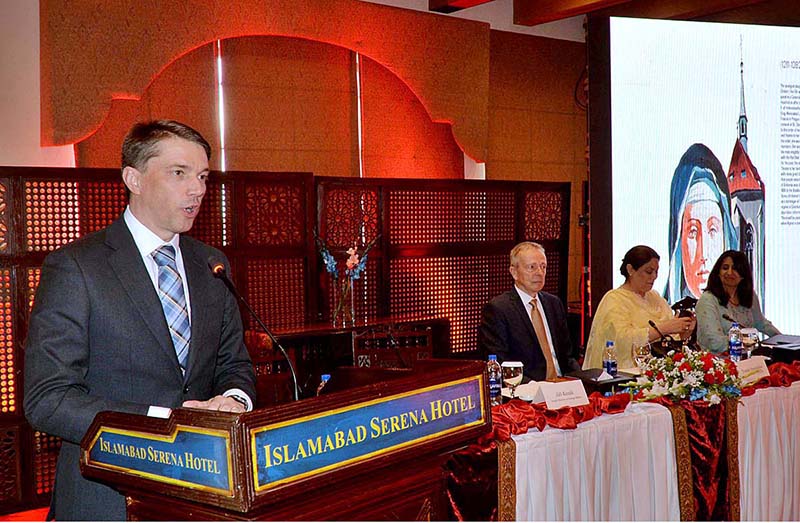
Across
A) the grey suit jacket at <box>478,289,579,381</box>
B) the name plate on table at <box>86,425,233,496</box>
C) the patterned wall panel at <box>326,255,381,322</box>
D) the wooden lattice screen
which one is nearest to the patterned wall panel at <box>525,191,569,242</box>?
the wooden lattice screen

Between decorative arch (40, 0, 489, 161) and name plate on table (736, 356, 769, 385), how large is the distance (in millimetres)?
3978

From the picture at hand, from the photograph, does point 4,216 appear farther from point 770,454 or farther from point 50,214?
point 770,454

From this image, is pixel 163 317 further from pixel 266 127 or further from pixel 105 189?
pixel 266 127

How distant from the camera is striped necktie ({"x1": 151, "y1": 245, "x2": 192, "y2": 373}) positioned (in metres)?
1.77

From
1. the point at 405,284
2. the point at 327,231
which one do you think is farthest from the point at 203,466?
the point at 405,284

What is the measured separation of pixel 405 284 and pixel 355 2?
2240mm

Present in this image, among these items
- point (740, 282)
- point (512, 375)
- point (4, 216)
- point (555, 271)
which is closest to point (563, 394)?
point (512, 375)

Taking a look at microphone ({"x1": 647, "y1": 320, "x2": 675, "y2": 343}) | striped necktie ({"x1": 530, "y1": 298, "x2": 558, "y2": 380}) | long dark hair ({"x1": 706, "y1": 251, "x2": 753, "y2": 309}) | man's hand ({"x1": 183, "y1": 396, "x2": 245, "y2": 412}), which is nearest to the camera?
man's hand ({"x1": 183, "y1": 396, "x2": 245, "y2": 412})

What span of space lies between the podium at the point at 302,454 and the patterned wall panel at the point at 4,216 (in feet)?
11.0

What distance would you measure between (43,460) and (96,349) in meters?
3.20

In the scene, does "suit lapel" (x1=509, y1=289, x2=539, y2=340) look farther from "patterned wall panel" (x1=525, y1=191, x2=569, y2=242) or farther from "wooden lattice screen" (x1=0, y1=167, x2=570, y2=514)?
"patterned wall panel" (x1=525, y1=191, x2=569, y2=242)

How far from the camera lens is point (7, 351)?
4.39m

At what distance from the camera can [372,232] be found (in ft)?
20.0

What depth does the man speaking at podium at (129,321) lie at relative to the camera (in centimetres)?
159
